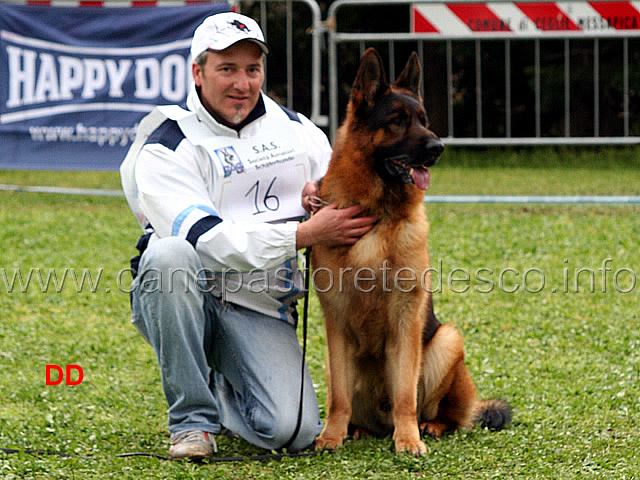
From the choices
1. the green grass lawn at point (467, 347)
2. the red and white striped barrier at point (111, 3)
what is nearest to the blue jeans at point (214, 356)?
the green grass lawn at point (467, 347)

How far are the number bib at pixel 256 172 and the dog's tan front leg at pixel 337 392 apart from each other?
22.3 inches

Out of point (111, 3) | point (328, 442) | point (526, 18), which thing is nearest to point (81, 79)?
point (111, 3)

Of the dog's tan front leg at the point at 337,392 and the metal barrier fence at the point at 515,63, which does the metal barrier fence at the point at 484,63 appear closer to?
the metal barrier fence at the point at 515,63

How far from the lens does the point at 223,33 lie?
332cm

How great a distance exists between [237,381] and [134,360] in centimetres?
120

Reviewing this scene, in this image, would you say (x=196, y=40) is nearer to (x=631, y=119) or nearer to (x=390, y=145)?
(x=390, y=145)

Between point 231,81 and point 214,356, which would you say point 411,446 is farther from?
point 231,81

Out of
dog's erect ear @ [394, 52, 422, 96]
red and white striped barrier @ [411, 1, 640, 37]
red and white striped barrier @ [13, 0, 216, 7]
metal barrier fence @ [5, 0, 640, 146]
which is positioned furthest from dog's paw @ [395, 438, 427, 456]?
red and white striped barrier @ [13, 0, 216, 7]

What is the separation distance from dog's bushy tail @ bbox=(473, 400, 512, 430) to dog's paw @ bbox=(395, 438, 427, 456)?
379mm

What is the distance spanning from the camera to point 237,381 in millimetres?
3541

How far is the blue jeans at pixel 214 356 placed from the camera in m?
3.17

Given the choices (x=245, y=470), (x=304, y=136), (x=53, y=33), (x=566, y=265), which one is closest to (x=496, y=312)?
(x=566, y=265)

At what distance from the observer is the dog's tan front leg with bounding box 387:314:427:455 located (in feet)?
10.6

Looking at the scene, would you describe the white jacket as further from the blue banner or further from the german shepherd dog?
the blue banner
